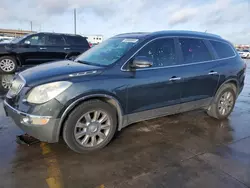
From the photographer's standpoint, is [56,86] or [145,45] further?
[145,45]

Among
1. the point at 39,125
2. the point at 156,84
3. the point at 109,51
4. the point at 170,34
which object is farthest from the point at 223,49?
the point at 39,125

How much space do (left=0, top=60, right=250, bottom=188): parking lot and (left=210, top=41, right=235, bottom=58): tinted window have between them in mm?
1615

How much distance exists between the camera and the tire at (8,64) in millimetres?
9345

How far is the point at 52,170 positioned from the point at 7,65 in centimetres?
825

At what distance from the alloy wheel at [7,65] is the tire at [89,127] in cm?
798

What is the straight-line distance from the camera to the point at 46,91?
2.79m

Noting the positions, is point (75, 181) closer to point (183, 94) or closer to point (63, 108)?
point (63, 108)

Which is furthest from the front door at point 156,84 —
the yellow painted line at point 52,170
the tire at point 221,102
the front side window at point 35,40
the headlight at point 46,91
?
the front side window at point 35,40

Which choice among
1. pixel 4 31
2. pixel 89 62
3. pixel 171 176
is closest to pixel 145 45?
pixel 89 62

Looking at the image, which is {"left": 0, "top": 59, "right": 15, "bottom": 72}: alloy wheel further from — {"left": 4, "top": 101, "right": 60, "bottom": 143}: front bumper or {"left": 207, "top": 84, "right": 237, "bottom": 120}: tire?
{"left": 207, "top": 84, "right": 237, "bottom": 120}: tire

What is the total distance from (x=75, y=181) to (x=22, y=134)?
5.32 ft

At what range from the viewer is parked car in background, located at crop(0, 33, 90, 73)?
9367 mm

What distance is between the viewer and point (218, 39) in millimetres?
4656

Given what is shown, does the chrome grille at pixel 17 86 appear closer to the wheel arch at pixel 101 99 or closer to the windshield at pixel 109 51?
the wheel arch at pixel 101 99
